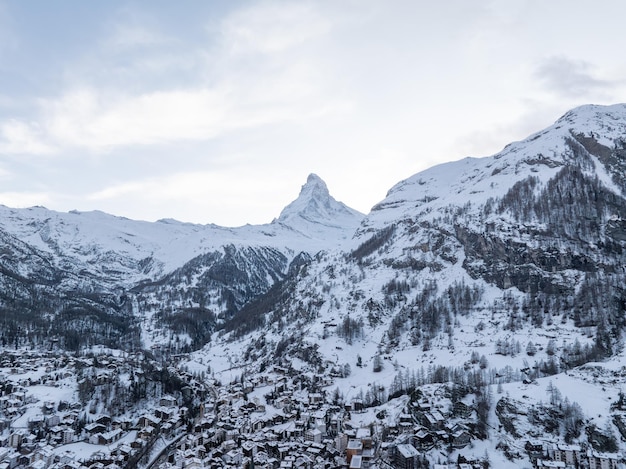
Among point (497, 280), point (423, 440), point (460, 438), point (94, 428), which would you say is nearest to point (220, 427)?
point (94, 428)

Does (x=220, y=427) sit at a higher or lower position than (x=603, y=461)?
lower

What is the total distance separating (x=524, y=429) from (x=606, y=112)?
163 m

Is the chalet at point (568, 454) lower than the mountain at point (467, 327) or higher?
lower

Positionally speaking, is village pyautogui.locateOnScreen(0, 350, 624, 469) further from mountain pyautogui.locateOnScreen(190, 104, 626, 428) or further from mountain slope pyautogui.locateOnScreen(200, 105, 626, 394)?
mountain slope pyautogui.locateOnScreen(200, 105, 626, 394)

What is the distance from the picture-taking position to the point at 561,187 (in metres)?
145

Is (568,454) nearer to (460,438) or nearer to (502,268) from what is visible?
(460,438)

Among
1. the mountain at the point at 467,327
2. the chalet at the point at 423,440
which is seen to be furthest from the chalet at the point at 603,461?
the chalet at the point at 423,440

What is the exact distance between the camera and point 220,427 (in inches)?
3305

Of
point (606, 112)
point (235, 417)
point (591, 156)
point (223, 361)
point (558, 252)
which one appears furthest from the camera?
point (606, 112)

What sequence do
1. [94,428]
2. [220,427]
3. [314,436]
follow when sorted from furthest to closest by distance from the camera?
[220,427]
[94,428]
[314,436]

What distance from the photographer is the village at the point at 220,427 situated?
2670 inches

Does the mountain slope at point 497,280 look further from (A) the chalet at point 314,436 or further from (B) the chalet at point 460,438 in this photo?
(A) the chalet at point 314,436

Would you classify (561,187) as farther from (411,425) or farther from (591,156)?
(411,425)

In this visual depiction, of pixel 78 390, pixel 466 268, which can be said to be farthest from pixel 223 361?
pixel 466 268
